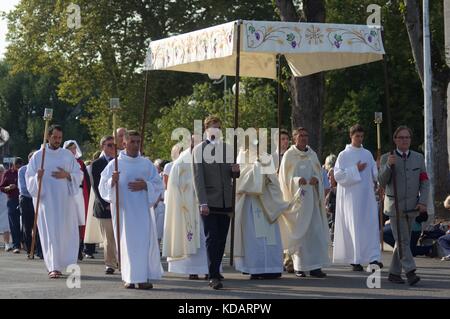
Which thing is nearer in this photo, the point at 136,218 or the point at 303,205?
the point at 136,218

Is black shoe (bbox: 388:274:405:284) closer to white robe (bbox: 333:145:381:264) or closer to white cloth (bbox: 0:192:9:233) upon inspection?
white robe (bbox: 333:145:381:264)

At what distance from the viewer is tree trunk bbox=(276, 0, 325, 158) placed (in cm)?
2278

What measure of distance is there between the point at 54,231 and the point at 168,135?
24.4m

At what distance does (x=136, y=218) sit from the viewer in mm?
13406

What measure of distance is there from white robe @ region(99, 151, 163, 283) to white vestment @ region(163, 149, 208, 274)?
155 cm

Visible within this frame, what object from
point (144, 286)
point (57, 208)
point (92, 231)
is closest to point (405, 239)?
point (144, 286)

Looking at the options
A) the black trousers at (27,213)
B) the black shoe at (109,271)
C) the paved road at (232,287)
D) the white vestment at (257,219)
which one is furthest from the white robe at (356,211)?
the black trousers at (27,213)

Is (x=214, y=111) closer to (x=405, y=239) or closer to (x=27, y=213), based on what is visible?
(x=27, y=213)

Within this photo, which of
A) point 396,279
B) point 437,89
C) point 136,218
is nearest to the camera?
point 136,218

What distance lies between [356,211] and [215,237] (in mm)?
3729

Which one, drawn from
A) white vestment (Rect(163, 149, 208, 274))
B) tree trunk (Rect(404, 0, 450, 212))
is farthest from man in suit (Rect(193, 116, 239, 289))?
tree trunk (Rect(404, 0, 450, 212))

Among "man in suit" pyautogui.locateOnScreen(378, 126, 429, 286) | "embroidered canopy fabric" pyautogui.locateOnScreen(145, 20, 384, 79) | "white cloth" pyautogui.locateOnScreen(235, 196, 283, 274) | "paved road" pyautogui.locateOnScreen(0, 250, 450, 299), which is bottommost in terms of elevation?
"paved road" pyautogui.locateOnScreen(0, 250, 450, 299)

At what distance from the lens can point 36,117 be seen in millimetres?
79250
